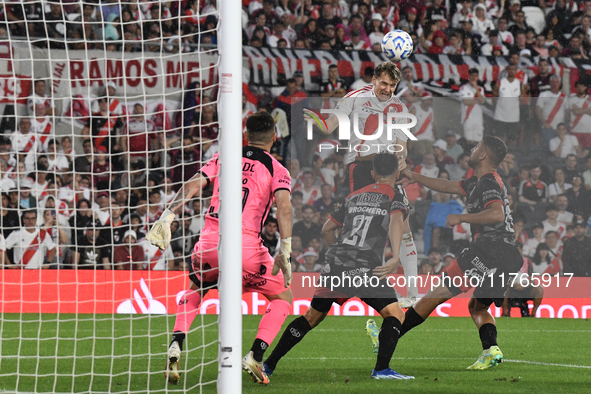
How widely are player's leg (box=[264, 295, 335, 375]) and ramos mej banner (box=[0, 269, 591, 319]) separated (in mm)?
4687

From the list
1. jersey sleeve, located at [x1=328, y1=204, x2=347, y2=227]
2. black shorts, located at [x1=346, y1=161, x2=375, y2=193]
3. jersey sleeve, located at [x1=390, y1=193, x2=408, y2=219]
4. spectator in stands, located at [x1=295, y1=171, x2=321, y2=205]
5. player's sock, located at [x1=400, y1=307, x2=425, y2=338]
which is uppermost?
black shorts, located at [x1=346, y1=161, x2=375, y2=193]

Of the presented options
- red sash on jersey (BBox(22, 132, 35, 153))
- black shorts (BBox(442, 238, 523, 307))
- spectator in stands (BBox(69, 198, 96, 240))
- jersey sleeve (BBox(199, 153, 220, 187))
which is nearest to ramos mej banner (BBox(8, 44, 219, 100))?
red sash on jersey (BBox(22, 132, 35, 153))

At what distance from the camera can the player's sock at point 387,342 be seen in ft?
17.3

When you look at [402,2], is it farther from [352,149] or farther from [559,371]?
[559,371]

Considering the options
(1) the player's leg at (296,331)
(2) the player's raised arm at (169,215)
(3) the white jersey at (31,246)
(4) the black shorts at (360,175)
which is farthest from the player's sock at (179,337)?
(3) the white jersey at (31,246)

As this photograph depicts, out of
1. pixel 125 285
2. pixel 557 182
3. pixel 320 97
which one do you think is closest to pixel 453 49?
pixel 320 97

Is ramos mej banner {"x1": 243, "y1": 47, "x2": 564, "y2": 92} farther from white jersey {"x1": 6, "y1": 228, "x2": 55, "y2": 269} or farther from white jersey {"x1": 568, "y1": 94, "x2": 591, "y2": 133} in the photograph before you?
white jersey {"x1": 6, "y1": 228, "x2": 55, "y2": 269}

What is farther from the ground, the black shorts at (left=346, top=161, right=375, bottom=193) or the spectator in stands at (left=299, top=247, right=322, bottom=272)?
the black shorts at (left=346, top=161, right=375, bottom=193)

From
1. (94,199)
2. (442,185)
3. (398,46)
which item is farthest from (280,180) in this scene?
(94,199)

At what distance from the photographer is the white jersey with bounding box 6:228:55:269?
10.2m

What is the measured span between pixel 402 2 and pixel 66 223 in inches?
326

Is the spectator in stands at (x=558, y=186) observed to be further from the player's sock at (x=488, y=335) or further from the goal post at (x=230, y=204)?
the goal post at (x=230, y=204)

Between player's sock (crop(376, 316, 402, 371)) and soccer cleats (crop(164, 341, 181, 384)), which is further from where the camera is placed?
player's sock (crop(376, 316, 402, 371))

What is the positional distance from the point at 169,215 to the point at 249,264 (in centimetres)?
69
